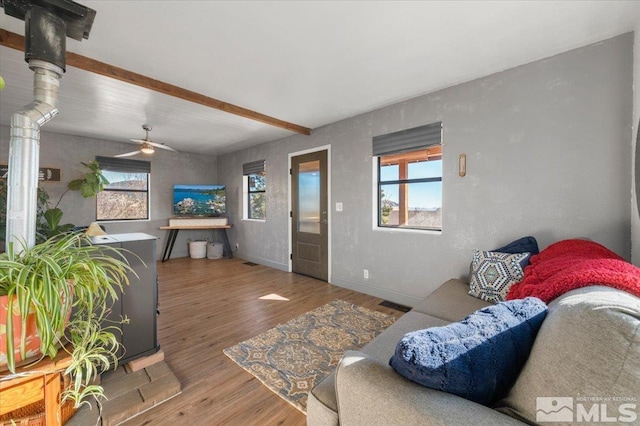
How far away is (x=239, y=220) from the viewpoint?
5.83 meters

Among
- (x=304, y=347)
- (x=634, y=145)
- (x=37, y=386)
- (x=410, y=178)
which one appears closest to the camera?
(x=37, y=386)

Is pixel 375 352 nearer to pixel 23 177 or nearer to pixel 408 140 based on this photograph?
pixel 23 177

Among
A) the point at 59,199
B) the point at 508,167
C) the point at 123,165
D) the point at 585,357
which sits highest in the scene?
the point at 123,165

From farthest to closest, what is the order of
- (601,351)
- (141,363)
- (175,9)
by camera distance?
(141,363), (175,9), (601,351)

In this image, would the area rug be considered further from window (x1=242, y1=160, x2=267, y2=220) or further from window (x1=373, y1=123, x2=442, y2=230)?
window (x1=242, y1=160, x2=267, y2=220)

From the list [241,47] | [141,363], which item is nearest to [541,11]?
[241,47]

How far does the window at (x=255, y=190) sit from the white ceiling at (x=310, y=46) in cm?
220

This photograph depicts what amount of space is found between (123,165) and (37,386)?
5.34 metres

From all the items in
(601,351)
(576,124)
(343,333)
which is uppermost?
(576,124)

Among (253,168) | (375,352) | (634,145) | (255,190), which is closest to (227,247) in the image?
(255,190)

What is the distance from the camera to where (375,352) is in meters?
1.31

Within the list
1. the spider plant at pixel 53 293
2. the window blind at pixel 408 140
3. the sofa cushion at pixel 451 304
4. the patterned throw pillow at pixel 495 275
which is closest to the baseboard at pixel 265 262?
the window blind at pixel 408 140

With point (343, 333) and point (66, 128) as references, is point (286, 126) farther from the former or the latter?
point (66, 128)

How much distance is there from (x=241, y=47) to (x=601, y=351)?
8.18 ft
